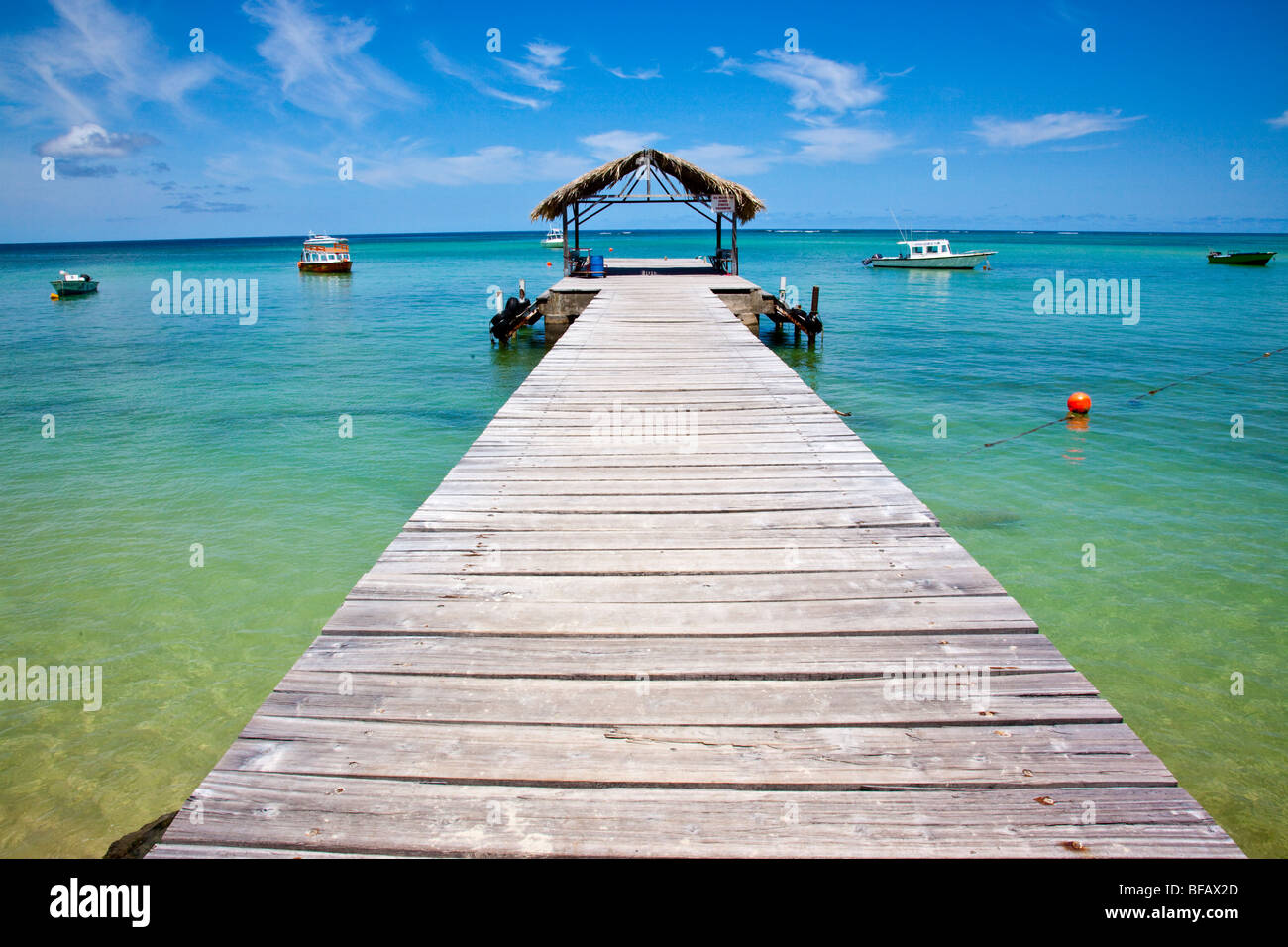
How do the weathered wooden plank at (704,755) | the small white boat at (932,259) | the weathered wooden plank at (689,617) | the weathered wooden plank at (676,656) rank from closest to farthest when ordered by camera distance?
the weathered wooden plank at (704,755) → the weathered wooden plank at (676,656) → the weathered wooden plank at (689,617) → the small white boat at (932,259)

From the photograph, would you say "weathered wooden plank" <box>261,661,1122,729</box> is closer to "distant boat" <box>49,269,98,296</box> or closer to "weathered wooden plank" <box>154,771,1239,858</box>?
"weathered wooden plank" <box>154,771,1239,858</box>

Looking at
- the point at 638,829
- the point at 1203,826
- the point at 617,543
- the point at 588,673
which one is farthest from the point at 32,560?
the point at 1203,826

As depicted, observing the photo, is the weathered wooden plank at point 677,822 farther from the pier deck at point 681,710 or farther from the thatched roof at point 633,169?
the thatched roof at point 633,169

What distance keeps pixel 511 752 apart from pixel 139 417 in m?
15.0

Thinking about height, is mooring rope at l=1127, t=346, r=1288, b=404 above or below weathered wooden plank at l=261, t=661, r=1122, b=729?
above

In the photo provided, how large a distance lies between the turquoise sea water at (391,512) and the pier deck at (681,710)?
269 cm

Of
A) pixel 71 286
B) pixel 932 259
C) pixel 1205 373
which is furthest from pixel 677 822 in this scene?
pixel 932 259

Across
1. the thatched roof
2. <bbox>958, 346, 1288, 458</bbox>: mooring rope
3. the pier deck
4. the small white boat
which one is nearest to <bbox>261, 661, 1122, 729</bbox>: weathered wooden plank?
the pier deck

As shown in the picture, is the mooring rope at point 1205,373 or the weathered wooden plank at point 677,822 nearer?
the weathered wooden plank at point 677,822

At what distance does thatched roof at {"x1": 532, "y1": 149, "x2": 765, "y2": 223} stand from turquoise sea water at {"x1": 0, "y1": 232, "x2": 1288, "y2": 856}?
445 centimetres

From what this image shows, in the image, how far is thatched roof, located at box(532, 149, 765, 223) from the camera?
71.9 ft

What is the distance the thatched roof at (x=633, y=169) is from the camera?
21.9 m

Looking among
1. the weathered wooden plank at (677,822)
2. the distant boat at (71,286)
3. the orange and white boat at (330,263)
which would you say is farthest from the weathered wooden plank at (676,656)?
the orange and white boat at (330,263)

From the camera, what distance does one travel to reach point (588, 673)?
274 centimetres
